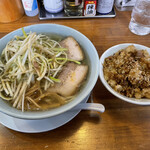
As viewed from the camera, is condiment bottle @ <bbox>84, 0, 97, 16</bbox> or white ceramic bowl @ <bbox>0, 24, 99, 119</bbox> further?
condiment bottle @ <bbox>84, 0, 97, 16</bbox>

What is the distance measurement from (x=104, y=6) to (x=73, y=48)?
0.59m

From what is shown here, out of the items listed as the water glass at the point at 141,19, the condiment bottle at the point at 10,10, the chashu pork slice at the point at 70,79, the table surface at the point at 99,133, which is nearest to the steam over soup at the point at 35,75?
the chashu pork slice at the point at 70,79

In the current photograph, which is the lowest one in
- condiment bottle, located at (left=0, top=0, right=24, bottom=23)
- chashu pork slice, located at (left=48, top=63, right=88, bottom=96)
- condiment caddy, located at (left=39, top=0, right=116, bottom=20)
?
chashu pork slice, located at (left=48, top=63, right=88, bottom=96)

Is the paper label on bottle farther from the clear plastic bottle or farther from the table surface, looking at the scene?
the table surface

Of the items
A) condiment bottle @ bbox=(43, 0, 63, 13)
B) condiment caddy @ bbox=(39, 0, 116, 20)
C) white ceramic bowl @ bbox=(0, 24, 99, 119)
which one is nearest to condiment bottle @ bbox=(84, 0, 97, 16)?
condiment caddy @ bbox=(39, 0, 116, 20)

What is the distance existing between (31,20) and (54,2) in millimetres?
263

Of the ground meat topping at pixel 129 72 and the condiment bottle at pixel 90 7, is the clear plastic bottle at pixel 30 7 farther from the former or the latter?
the ground meat topping at pixel 129 72

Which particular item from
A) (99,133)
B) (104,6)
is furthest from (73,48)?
(104,6)

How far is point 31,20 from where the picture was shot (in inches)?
49.8

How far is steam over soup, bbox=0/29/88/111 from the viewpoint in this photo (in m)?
0.68

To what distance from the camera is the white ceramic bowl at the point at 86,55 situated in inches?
21.8

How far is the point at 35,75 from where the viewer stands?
0.71m

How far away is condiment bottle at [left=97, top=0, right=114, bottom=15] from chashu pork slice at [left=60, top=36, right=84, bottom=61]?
21.4 inches

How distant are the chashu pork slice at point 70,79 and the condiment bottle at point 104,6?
27.0 inches
